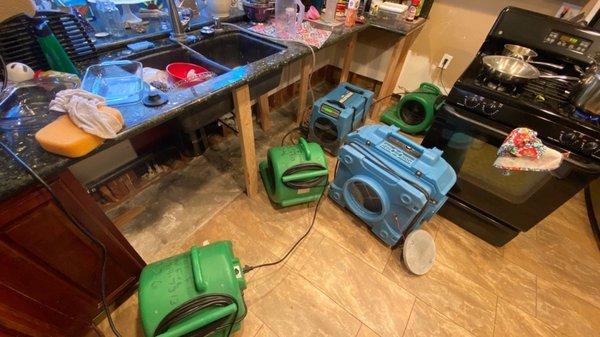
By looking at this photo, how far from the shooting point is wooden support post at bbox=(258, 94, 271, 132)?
6.16 feet

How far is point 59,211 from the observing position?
0.65 meters

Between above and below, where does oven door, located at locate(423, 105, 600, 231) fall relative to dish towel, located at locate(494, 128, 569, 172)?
below

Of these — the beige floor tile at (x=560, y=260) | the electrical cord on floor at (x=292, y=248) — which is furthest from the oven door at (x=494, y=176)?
the electrical cord on floor at (x=292, y=248)

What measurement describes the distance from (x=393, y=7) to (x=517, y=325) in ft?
6.46

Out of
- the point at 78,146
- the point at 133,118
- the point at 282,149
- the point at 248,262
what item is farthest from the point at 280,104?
the point at 78,146

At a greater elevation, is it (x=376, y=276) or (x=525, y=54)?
(x=525, y=54)

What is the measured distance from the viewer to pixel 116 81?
85cm

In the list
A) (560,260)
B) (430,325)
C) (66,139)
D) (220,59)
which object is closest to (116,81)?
(66,139)

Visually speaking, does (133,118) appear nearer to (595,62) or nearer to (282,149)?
(282,149)

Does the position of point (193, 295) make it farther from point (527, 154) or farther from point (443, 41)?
point (443, 41)

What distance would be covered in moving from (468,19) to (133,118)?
2.33 metres

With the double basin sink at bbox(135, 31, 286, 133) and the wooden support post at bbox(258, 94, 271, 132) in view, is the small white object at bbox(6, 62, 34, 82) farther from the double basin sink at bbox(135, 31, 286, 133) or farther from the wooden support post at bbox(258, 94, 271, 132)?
the wooden support post at bbox(258, 94, 271, 132)

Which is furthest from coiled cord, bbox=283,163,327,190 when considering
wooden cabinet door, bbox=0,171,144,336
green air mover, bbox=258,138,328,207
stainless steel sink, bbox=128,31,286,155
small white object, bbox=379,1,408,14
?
small white object, bbox=379,1,408,14

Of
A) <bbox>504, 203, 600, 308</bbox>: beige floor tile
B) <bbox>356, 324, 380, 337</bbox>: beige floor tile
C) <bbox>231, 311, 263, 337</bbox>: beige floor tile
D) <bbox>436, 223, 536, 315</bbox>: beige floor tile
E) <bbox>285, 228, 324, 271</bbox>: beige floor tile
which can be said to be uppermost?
<bbox>504, 203, 600, 308</bbox>: beige floor tile
